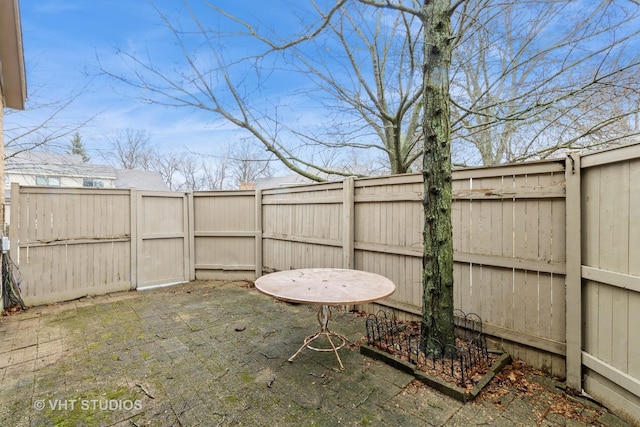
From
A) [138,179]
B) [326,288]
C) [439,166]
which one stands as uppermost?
[138,179]

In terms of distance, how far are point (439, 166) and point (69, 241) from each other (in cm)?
525

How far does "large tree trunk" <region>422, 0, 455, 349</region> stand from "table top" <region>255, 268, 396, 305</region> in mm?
423

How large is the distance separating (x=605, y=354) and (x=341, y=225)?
274cm

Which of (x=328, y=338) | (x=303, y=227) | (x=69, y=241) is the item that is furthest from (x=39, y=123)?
(x=328, y=338)

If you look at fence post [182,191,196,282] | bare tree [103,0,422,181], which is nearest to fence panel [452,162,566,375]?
bare tree [103,0,422,181]

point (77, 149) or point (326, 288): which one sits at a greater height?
point (77, 149)

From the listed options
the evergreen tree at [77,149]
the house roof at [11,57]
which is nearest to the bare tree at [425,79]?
the house roof at [11,57]

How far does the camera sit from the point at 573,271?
208 cm

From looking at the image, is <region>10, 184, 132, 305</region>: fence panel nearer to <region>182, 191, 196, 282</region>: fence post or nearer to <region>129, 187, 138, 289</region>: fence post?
<region>129, 187, 138, 289</region>: fence post

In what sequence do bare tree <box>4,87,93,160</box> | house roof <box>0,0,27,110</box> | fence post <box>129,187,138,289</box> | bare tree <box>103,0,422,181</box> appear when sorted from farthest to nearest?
bare tree <box>4,87,93,160</box> → bare tree <box>103,0,422,181</box> → fence post <box>129,187,138,289</box> → house roof <box>0,0,27,110</box>

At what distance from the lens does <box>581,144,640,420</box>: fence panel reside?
5.67 ft

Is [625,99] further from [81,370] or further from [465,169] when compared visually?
[81,370]

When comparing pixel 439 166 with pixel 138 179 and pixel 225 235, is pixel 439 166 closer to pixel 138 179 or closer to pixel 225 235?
pixel 225 235

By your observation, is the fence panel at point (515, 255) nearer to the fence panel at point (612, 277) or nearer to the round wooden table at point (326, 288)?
the fence panel at point (612, 277)
